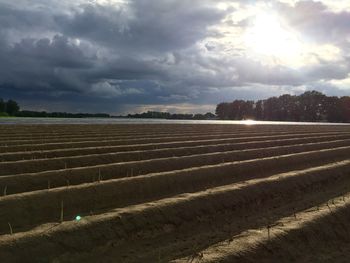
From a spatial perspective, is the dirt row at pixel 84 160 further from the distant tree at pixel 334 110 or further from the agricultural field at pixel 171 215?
the distant tree at pixel 334 110

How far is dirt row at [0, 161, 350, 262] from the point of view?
5977 mm

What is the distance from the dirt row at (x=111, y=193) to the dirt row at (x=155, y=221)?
3.08 feet

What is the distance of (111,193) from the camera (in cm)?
903

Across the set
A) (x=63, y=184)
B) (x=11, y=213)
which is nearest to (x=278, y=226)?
(x=11, y=213)

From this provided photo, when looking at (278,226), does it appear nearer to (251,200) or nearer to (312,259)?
(312,259)

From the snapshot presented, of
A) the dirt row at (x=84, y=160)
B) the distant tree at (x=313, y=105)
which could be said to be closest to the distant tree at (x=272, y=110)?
the distant tree at (x=313, y=105)

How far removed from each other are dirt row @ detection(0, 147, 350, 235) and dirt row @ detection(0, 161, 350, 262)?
3.08ft

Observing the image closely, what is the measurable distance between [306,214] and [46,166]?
7422 mm

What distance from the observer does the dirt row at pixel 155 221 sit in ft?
19.6

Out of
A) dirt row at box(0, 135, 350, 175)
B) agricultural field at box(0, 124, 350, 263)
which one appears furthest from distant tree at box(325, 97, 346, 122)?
agricultural field at box(0, 124, 350, 263)

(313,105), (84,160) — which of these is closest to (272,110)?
(313,105)

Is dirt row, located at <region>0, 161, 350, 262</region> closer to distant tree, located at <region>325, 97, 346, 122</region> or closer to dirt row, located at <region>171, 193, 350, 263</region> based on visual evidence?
dirt row, located at <region>171, 193, 350, 263</region>

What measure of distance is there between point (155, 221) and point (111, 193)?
1.93m

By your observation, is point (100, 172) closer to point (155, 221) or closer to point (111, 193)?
point (111, 193)
